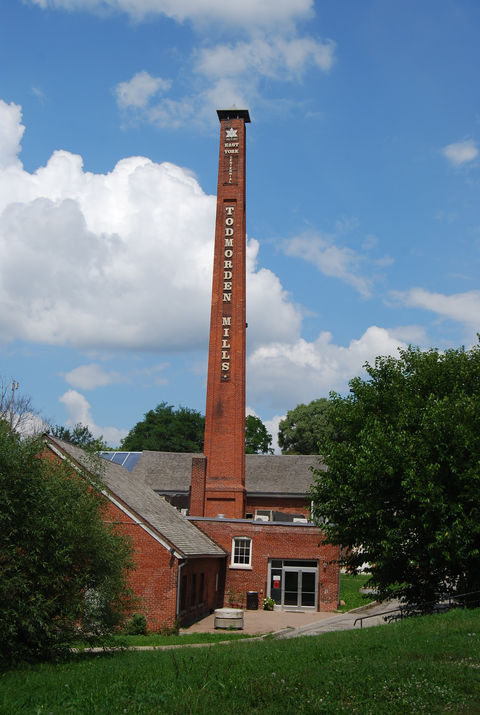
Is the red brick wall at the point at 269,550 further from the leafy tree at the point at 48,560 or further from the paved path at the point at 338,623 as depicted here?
the leafy tree at the point at 48,560

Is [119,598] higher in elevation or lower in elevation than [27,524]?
lower

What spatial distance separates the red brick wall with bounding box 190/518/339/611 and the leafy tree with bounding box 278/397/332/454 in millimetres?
44486

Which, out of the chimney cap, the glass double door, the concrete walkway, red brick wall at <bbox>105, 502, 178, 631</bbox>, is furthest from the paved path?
the chimney cap

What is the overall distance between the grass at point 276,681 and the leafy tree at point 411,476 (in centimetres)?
589

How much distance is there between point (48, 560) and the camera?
51.3 feet

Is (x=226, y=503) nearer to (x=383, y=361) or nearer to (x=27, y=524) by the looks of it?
(x=383, y=361)

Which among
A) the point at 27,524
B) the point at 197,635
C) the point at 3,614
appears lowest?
the point at 197,635

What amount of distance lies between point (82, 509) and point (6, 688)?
4.93 m

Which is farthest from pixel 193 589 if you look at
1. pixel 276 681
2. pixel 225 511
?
pixel 276 681

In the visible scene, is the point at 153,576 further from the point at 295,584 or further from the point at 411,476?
the point at 295,584

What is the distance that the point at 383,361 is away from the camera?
25.6 m

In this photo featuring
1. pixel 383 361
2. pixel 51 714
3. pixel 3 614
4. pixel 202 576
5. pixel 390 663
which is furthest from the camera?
pixel 202 576

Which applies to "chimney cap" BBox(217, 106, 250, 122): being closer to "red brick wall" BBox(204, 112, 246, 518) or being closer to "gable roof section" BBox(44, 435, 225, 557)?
"red brick wall" BBox(204, 112, 246, 518)

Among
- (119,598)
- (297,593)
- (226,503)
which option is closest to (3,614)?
(119,598)
